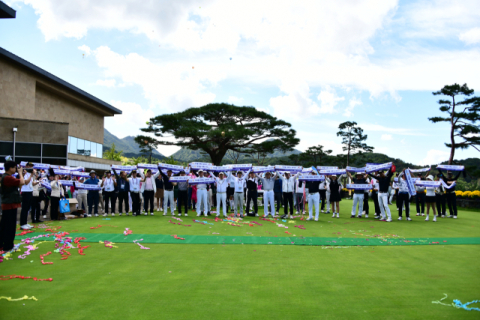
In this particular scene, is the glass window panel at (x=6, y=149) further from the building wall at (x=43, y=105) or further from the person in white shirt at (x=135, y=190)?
the person in white shirt at (x=135, y=190)

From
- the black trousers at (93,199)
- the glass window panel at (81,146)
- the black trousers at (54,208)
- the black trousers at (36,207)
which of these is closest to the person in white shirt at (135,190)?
the black trousers at (93,199)

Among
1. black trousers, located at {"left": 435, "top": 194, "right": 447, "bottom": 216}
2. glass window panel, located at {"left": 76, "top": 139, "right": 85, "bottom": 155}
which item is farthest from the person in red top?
glass window panel, located at {"left": 76, "top": 139, "right": 85, "bottom": 155}

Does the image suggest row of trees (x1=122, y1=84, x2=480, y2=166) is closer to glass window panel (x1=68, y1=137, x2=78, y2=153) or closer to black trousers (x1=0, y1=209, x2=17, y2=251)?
glass window panel (x1=68, y1=137, x2=78, y2=153)

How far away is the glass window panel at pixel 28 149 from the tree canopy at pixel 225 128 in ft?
38.3

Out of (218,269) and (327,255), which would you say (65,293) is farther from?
(327,255)

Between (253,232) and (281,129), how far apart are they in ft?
88.1

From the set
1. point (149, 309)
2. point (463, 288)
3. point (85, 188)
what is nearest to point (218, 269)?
point (149, 309)

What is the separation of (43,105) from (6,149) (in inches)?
475

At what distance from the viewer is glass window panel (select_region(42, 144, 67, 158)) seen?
2539 centimetres

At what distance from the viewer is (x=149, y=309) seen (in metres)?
3.86

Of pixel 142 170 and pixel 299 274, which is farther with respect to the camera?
pixel 142 170

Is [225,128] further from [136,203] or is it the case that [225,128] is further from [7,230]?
[7,230]

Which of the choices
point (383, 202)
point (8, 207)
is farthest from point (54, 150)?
point (383, 202)

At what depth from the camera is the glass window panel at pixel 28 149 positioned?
2455 cm
